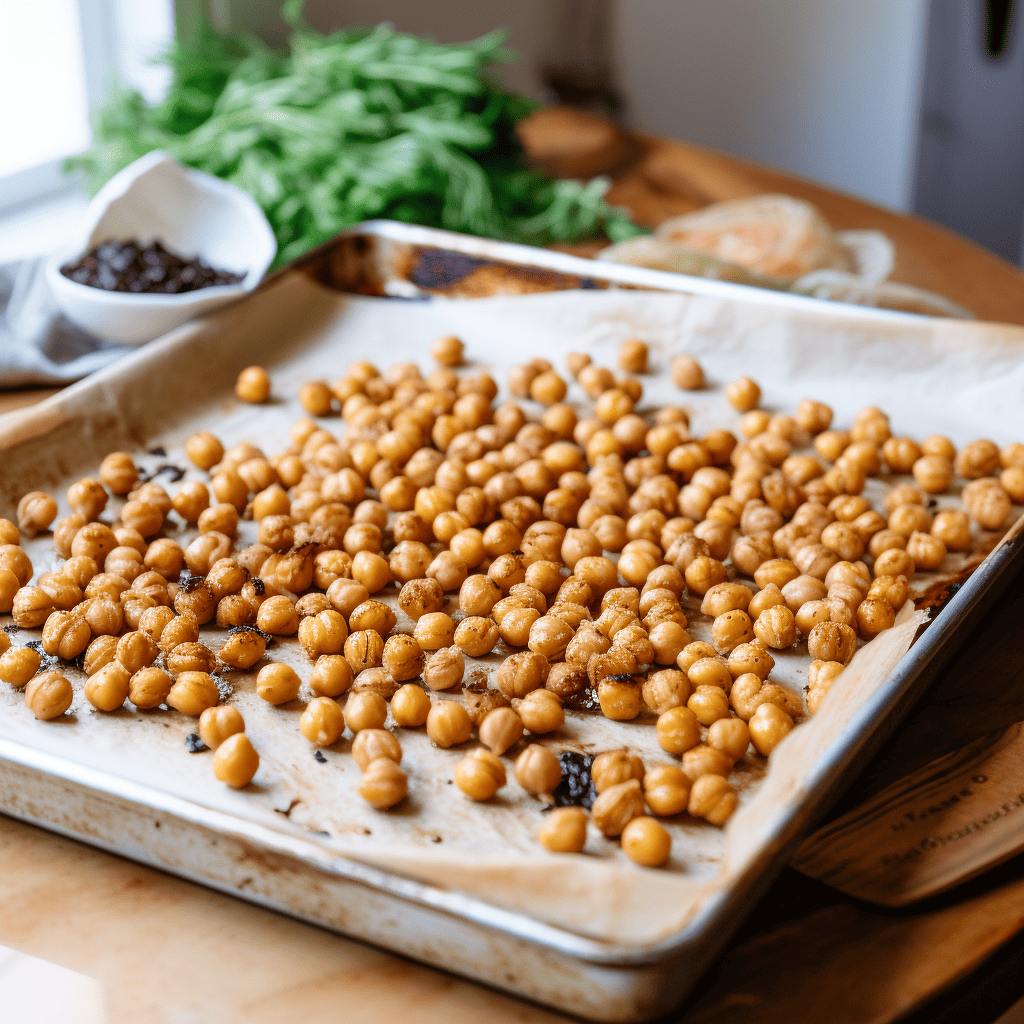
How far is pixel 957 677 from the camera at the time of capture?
1.48m

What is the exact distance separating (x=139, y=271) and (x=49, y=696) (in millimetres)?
1220

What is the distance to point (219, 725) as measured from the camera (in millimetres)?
1312

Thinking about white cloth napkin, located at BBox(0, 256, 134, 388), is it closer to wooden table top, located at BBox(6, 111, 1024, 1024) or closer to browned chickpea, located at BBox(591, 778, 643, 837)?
wooden table top, located at BBox(6, 111, 1024, 1024)

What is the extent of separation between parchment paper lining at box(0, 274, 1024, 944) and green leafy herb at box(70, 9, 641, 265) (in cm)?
37

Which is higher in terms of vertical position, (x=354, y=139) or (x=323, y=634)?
(x=354, y=139)

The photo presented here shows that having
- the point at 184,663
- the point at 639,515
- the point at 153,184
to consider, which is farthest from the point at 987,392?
the point at 153,184

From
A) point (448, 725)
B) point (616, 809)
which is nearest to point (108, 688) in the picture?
point (448, 725)

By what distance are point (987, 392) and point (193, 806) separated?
66.5 inches

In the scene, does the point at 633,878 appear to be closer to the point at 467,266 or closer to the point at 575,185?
the point at 467,266

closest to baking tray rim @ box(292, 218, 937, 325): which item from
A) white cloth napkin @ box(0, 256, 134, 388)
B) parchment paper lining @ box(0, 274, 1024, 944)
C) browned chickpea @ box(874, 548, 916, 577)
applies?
parchment paper lining @ box(0, 274, 1024, 944)

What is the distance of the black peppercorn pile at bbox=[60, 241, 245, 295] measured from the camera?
225 centimetres

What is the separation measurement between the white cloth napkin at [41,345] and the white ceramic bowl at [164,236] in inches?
1.3

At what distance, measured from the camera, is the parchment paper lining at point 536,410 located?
1026mm

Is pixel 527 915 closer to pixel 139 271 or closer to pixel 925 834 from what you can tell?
pixel 925 834
